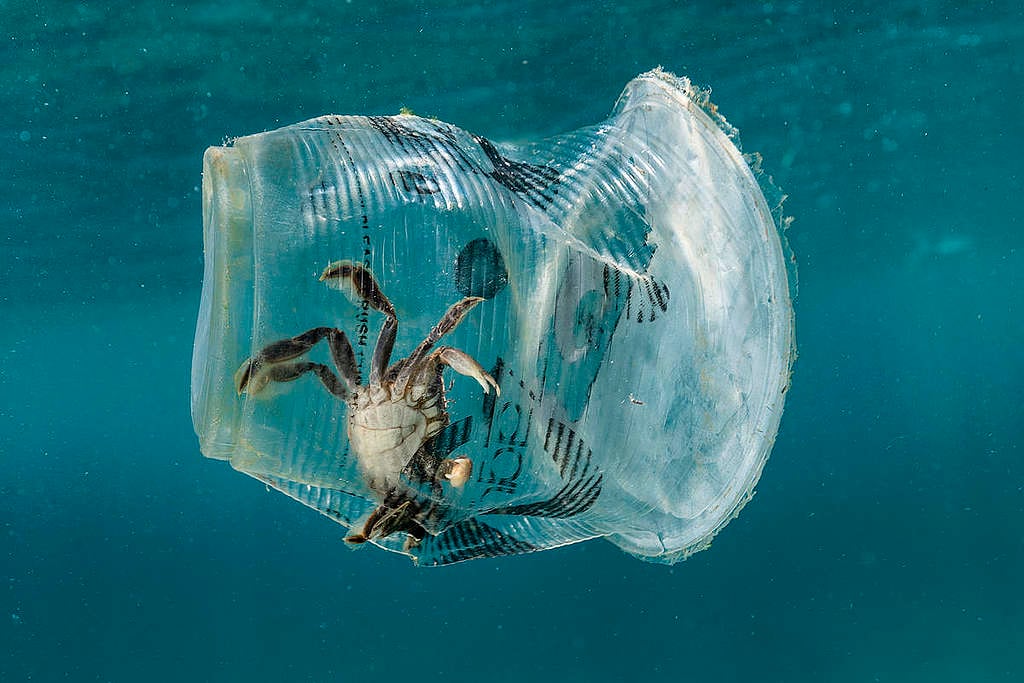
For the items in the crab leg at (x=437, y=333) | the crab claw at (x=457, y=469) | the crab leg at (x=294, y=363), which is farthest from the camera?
the crab claw at (x=457, y=469)

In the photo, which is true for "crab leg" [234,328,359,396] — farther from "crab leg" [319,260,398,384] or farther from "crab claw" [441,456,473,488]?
"crab claw" [441,456,473,488]

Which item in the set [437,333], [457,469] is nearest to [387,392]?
[437,333]

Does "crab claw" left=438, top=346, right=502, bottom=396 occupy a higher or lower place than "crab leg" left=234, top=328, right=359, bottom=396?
lower

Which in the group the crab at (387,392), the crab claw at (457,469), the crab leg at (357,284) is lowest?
the crab claw at (457,469)

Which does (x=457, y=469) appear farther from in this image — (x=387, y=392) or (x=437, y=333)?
(x=437, y=333)

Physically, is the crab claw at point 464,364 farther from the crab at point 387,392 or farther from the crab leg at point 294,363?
the crab leg at point 294,363

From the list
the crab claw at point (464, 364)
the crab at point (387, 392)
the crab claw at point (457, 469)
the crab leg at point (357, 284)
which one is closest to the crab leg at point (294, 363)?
the crab at point (387, 392)

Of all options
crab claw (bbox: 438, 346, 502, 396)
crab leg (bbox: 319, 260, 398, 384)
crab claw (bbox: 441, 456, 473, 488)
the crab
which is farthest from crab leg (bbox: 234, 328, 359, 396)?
crab claw (bbox: 441, 456, 473, 488)

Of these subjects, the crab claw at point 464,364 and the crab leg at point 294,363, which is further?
the crab claw at point 464,364
